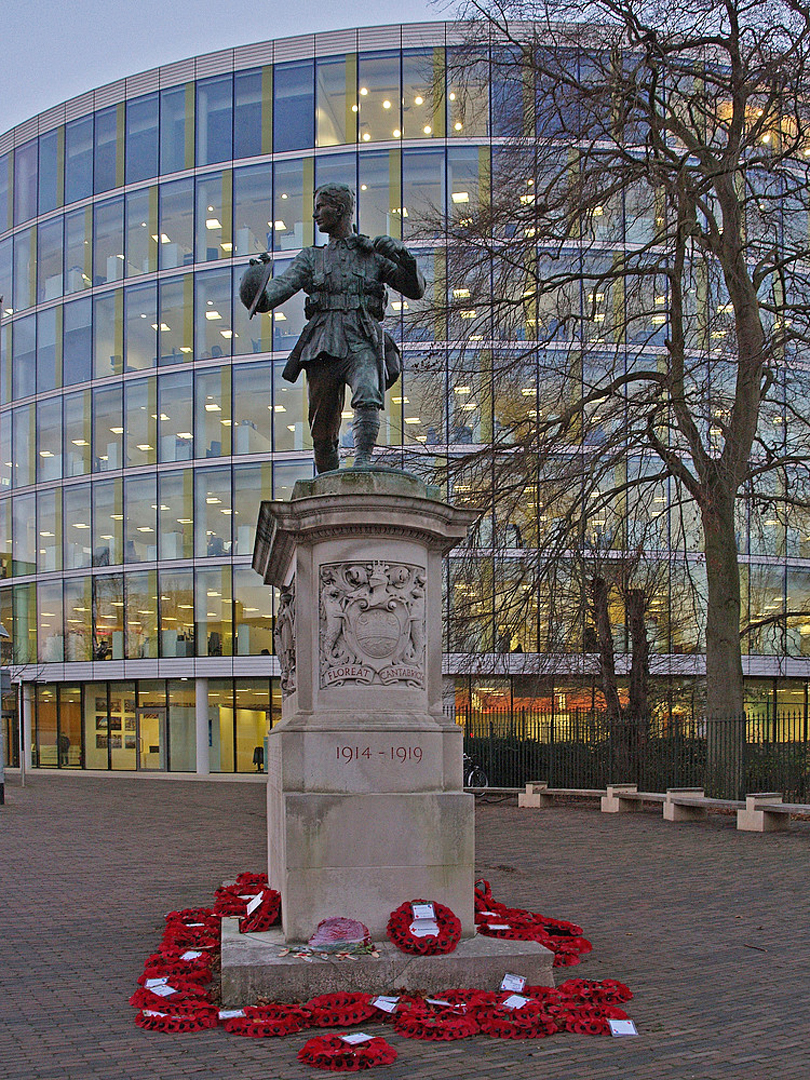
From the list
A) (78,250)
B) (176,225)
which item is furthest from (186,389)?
(78,250)

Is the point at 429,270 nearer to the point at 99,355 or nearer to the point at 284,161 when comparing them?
the point at 284,161

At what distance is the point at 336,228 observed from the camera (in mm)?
7980

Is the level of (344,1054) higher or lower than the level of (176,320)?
lower

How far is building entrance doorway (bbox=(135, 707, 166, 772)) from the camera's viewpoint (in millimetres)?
38062

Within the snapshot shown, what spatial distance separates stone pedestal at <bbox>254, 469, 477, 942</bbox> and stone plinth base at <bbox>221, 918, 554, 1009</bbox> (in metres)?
0.43

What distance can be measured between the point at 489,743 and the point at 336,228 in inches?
717

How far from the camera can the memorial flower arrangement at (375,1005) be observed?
5465 millimetres

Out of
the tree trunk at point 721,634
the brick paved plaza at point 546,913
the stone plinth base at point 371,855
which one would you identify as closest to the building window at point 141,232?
the brick paved plaza at point 546,913

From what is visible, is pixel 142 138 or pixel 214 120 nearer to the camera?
pixel 214 120

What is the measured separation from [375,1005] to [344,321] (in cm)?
458

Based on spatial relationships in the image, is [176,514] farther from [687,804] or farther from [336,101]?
[687,804]

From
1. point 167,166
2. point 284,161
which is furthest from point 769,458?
point 167,166

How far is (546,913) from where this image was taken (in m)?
9.05

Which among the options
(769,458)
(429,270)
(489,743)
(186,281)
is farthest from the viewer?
(186,281)
